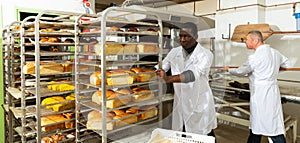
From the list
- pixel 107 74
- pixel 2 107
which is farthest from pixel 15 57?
pixel 107 74

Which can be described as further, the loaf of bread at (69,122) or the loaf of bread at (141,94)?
the loaf of bread at (69,122)

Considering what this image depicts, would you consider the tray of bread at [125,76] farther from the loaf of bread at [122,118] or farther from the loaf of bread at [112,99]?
the loaf of bread at [122,118]

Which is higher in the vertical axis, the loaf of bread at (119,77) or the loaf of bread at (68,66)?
the loaf of bread at (68,66)

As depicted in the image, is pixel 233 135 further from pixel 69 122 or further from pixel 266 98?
pixel 69 122

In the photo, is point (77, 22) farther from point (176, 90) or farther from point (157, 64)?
point (176, 90)

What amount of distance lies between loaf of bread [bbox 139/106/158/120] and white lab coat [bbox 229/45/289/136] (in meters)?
1.27

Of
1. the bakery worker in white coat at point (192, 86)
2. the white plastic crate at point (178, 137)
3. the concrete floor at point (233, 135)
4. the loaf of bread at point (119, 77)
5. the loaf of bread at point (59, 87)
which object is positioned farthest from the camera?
the concrete floor at point (233, 135)

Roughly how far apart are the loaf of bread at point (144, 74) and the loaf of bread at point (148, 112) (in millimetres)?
210

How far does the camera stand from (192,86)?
200cm

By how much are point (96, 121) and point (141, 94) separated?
0.35 m

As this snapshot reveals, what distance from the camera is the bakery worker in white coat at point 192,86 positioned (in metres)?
1.95

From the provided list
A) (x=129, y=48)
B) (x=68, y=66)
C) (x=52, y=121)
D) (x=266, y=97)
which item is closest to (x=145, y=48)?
(x=129, y=48)

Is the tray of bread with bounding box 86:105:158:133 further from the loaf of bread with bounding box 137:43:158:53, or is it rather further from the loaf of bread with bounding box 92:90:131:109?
the loaf of bread with bounding box 137:43:158:53

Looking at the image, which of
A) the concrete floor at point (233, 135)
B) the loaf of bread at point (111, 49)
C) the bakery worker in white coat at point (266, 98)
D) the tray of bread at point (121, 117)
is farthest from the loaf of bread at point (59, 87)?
the concrete floor at point (233, 135)
